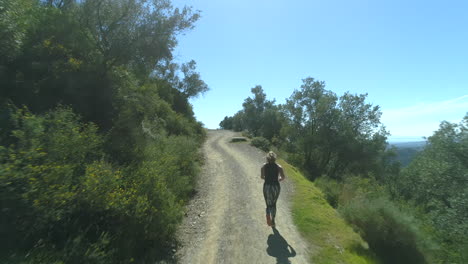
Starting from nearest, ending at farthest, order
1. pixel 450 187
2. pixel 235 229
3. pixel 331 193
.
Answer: pixel 235 229 → pixel 450 187 → pixel 331 193

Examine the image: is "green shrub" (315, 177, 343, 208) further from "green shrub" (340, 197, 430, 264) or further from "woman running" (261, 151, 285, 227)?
"woman running" (261, 151, 285, 227)

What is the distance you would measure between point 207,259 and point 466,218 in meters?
9.00

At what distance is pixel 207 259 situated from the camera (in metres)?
4.89

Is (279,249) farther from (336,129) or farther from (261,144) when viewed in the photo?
(336,129)

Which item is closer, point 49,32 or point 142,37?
point 49,32

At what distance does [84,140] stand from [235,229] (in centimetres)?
478

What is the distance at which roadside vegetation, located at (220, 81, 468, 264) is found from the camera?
589cm

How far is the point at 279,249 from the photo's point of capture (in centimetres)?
522

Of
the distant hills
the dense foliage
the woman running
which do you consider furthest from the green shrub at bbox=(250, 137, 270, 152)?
the woman running

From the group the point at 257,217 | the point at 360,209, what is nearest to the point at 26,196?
the point at 257,217

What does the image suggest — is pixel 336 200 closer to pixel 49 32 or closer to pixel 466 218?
pixel 466 218

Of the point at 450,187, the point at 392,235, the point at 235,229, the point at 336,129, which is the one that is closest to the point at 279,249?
the point at 235,229

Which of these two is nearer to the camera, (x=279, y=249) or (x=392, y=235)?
Answer: (x=279, y=249)

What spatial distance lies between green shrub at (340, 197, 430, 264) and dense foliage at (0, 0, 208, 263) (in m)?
5.72
